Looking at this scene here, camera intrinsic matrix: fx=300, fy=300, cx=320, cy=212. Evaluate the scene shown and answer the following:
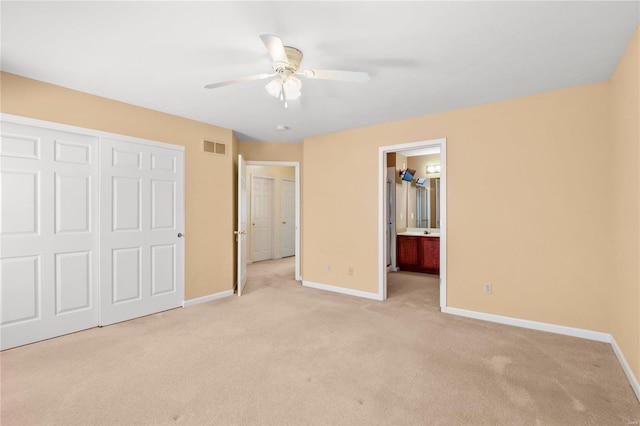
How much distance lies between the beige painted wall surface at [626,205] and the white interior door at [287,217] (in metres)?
6.41

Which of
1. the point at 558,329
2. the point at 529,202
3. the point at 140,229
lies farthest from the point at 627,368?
the point at 140,229

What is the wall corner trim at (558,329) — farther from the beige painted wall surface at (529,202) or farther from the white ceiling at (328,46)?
the white ceiling at (328,46)

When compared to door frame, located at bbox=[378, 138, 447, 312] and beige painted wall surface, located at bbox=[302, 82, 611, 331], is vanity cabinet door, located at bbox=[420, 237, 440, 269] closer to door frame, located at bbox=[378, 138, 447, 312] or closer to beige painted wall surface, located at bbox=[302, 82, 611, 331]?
door frame, located at bbox=[378, 138, 447, 312]

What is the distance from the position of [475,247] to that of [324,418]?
2.60m

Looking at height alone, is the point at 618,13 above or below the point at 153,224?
above

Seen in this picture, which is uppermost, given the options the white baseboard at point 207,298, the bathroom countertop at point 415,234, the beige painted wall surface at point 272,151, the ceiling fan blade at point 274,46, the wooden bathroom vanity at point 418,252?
the beige painted wall surface at point 272,151

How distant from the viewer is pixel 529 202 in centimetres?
317

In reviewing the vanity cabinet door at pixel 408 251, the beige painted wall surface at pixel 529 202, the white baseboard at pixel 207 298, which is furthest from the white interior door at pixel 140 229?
the vanity cabinet door at pixel 408 251

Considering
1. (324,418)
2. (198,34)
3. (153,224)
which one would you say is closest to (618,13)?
(198,34)

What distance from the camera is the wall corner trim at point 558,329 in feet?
7.61

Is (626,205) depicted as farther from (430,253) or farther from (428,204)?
(428,204)

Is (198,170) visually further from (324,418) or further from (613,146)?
(613,146)

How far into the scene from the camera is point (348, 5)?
1.78 m

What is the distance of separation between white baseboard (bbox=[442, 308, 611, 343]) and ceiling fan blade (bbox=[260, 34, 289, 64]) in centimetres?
331
